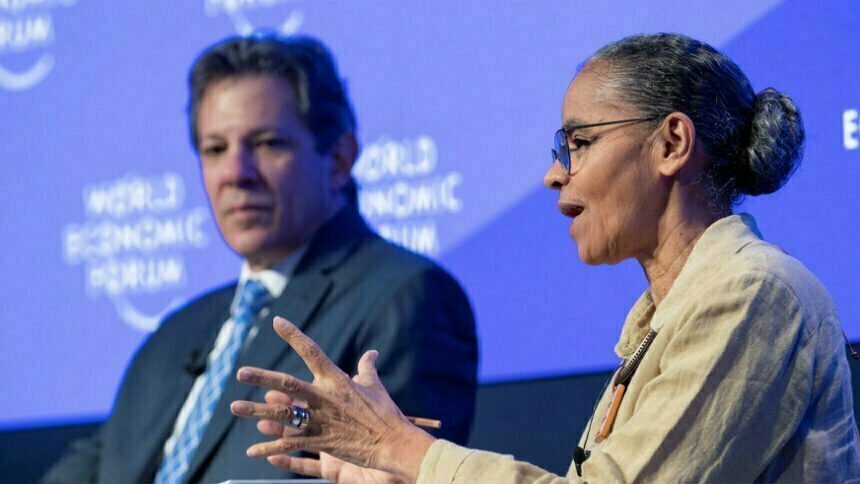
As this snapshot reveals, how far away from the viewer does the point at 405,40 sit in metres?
3.42

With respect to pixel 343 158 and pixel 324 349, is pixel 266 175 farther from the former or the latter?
pixel 324 349

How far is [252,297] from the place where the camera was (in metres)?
3.58

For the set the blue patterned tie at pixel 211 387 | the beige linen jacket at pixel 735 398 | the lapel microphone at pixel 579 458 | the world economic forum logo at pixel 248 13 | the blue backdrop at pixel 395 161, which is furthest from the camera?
the world economic forum logo at pixel 248 13

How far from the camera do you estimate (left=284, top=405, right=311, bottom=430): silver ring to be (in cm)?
182

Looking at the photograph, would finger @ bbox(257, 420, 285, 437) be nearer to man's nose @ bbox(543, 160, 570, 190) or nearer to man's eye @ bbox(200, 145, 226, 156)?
man's nose @ bbox(543, 160, 570, 190)

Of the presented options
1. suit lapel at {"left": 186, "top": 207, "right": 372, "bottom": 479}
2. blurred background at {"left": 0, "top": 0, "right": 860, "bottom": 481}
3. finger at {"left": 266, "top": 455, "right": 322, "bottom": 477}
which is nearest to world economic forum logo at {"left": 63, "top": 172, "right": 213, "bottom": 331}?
blurred background at {"left": 0, "top": 0, "right": 860, "bottom": 481}

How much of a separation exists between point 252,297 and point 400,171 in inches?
23.0

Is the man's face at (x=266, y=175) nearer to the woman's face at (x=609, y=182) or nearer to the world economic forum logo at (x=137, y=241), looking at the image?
the world economic forum logo at (x=137, y=241)

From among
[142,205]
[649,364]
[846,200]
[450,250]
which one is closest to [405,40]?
[450,250]

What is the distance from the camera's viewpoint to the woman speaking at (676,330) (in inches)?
66.3

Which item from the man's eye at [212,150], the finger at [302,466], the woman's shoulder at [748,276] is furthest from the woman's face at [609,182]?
the man's eye at [212,150]

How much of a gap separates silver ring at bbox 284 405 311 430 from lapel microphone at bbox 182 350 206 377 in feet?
5.88

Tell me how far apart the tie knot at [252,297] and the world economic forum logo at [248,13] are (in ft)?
2.40

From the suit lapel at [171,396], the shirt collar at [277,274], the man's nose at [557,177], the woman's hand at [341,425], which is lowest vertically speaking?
the suit lapel at [171,396]
